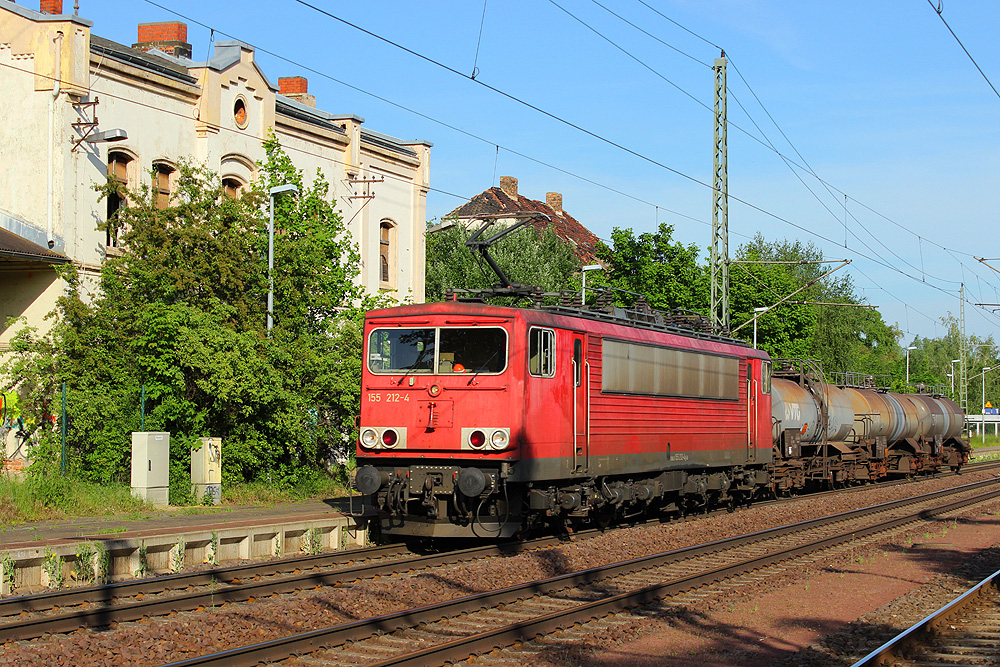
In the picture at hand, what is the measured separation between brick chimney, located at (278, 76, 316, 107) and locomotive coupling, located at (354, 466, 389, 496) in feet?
72.4

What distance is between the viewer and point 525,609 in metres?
11.5

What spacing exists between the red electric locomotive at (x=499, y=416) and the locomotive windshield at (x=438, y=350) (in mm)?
17

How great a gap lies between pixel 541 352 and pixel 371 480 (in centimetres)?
313

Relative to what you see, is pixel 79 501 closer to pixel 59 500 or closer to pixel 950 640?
pixel 59 500

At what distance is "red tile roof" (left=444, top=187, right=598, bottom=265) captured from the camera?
199ft

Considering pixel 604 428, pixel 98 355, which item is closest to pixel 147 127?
pixel 98 355

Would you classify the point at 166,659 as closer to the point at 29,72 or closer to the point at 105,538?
the point at 105,538

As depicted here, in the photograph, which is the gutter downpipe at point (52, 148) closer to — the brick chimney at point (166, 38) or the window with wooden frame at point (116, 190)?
the window with wooden frame at point (116, 190)

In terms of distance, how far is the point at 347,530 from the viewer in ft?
55.2

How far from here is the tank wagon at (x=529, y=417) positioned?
49.7ft

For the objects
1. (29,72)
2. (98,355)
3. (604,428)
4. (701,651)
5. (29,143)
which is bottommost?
(701,651)

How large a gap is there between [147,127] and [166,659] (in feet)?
56.5

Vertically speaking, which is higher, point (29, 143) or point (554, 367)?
point (29, 143)

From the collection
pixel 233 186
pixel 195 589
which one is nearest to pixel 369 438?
pixel 195 589
